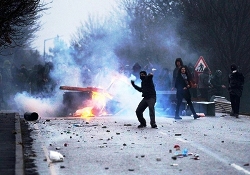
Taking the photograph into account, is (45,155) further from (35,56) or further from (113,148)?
(35,56)

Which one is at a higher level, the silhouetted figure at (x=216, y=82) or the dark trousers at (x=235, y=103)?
the silhouetted figure at (x=216, y=82)

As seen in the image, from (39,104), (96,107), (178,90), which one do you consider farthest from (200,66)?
(178,90)

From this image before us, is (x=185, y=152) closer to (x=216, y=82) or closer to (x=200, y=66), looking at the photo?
(x=216, y=82)

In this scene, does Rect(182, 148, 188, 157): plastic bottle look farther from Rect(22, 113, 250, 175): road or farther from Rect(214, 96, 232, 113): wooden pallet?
Rect(214, 96, 232, 113): wooden pallet

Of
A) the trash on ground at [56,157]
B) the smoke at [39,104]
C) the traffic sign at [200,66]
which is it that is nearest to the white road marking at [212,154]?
the trash on ground at [56,157]

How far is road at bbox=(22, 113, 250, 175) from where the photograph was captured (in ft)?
41.4

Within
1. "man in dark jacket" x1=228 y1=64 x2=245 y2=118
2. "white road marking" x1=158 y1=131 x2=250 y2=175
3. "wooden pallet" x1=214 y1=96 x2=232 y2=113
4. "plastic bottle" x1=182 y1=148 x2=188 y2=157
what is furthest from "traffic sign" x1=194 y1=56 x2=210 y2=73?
"plastic bottle" x1=182 y1=148 x2=188 y2=157

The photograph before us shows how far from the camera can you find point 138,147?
16.1 metres

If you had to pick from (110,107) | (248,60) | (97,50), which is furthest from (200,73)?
(97,50)

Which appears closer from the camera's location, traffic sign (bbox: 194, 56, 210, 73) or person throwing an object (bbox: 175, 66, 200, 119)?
Answer: person throwing an object (bbox: 175, 66, 200, 119)

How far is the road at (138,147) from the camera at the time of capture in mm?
12625

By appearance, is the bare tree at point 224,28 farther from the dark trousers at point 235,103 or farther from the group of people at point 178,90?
the dark trousers at point 235,103

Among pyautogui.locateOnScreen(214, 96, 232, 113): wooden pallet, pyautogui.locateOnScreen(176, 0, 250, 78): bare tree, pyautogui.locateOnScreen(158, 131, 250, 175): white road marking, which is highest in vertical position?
pyautogui.locateOnScreen(176, 0, 250, 78): bare tree

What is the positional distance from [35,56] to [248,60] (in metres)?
86.2
